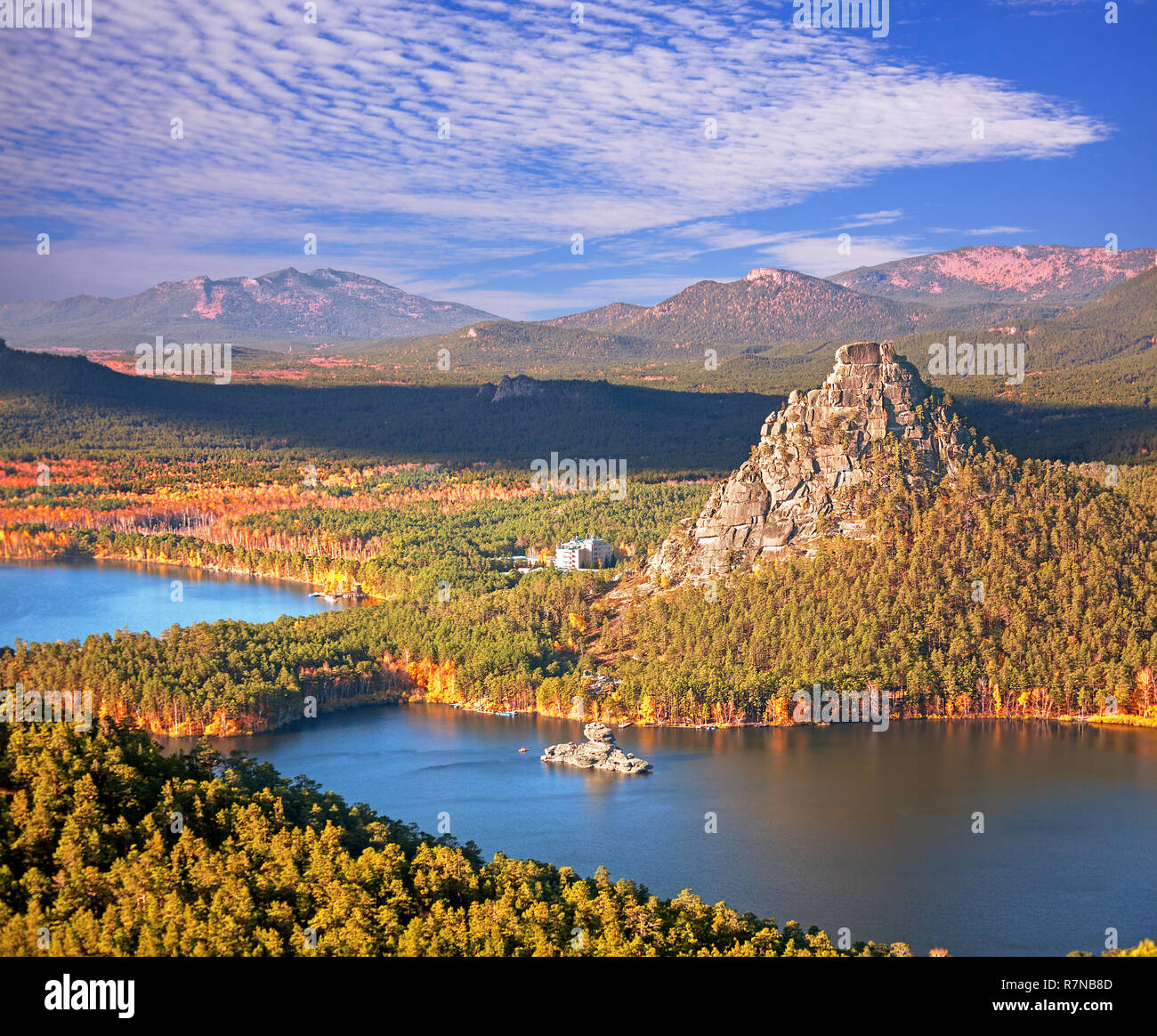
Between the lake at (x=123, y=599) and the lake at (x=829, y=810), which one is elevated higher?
the lake at (x=123, y=599)

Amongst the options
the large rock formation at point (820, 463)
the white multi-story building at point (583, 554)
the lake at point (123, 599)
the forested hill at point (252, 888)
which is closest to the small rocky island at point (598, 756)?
the forested hill at point (252, 888)

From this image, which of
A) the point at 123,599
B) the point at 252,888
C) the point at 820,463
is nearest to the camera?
the point at 252,888

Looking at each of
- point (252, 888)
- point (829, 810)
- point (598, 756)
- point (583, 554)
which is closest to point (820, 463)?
point (583, 554)

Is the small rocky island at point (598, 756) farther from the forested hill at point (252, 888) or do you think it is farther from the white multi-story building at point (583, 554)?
the white multi-story building at point (583, 554)

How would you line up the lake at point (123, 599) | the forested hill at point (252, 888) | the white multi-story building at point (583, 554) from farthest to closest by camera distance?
A: the white multi-story building at point (583, 554) < the lake at point (123, 599) < the forested hill at point (252, 888)

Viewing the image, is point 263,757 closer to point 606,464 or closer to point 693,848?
point 693,848

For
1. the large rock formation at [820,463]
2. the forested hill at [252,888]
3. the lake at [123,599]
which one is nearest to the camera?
the forested hill at [252,888]

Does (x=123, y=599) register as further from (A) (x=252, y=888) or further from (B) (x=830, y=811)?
(A) (x=252, y=888)

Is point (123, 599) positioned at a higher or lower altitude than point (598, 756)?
higher
